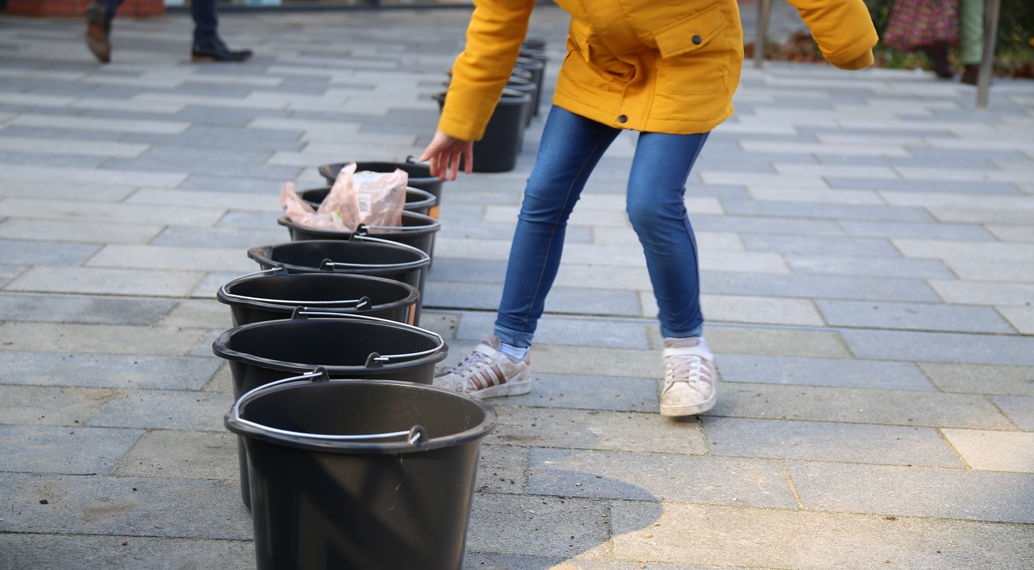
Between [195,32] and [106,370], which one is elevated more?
[195,32]

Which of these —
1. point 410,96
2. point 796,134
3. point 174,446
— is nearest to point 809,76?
point 796,134

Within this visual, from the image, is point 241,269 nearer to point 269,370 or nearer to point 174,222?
point 174,222

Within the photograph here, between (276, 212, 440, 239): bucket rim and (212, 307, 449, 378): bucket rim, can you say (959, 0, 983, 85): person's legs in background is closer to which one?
(276, 212, 440, 239): bucket rim

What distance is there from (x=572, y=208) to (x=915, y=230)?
2.93 metres

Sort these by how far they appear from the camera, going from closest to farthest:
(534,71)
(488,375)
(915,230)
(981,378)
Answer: (488,375)
(981,378)
(915,230)
(534,71)

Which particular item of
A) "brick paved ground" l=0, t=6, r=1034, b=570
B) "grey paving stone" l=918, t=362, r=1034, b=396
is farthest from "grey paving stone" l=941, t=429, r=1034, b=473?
"grey paving stone" l=918, t=362, r=1034, b=396

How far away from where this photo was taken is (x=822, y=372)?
3064 mm

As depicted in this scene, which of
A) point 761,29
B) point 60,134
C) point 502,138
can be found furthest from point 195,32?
point 761,29

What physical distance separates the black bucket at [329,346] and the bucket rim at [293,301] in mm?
66

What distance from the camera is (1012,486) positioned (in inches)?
91.4

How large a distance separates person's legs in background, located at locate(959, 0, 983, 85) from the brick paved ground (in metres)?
2.09

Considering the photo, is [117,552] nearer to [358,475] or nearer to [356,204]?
[358,475]

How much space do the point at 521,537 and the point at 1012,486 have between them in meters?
1.21

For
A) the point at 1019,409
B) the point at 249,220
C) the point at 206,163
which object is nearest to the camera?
the point at 1019,409
